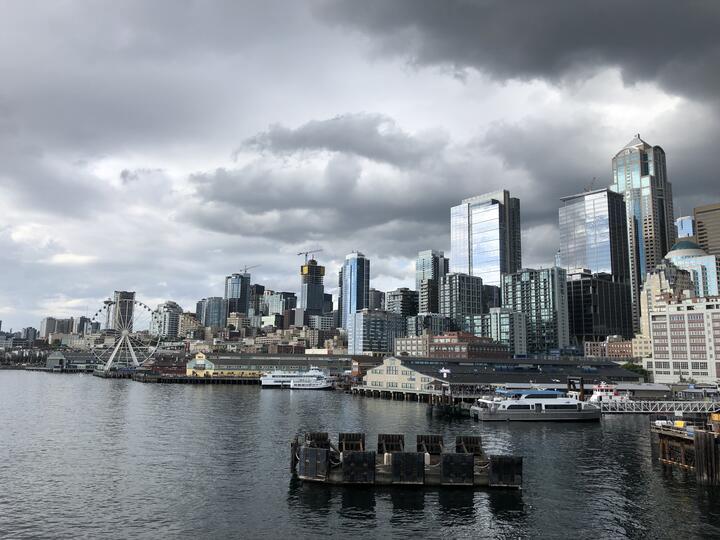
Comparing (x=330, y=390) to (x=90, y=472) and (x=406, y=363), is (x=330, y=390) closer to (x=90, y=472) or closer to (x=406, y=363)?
(x=406, y=363)

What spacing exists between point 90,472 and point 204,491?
45.4ft

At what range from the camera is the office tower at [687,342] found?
7205 inches

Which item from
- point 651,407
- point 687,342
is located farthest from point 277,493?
point 687,342

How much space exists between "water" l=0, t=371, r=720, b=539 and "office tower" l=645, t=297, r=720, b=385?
11906cm

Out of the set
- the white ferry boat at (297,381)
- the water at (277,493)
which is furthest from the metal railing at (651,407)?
the white ferry boat at (297,381)

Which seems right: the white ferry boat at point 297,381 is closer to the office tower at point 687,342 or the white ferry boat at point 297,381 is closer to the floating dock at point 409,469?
the office tower at point 687,342

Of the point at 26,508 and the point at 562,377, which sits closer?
the point at 26,508

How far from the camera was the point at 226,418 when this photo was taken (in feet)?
316

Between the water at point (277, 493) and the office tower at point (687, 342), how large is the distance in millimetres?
119063

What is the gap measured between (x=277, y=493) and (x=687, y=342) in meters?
182

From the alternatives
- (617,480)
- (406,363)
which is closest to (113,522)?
(617,480)

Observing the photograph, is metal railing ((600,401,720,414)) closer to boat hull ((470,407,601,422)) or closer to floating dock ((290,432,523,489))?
boat hull ((470,407,601,422))

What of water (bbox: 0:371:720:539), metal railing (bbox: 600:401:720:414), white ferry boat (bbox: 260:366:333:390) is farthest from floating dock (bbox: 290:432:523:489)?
white ferry boat (bbox: 260:366:333:390)

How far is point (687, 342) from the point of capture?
190000mm
